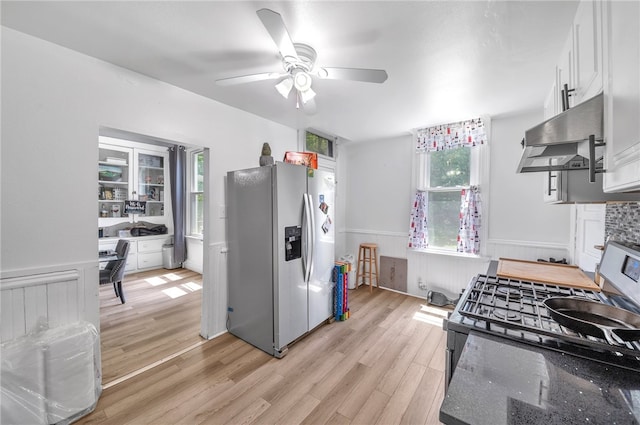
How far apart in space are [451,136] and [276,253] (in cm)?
266

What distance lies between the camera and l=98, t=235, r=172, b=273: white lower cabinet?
4394mm

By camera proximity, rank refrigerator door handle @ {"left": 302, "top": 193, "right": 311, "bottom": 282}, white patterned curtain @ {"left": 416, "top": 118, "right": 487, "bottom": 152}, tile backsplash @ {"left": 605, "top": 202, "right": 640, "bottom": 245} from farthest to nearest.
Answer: white patterned curtain @ {"left": 416, "top": 118, "right": 487, "bottom": 152}
refrigerator door handle @ {"left": 302, "top": 193, "right": 311, "bottom": 282}
tile backsplash @ {"left": 605, "top": 202, "right": 640, "bottom": 245}

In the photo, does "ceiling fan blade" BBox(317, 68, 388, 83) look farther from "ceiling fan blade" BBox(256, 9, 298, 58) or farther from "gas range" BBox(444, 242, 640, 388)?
"gas range" BBox(444, 242, 640, 388)

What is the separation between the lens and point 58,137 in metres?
1.66

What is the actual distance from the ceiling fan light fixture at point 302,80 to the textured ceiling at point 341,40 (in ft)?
0.61

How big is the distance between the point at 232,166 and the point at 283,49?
1546mm

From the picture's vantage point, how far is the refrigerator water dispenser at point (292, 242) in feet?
7.43

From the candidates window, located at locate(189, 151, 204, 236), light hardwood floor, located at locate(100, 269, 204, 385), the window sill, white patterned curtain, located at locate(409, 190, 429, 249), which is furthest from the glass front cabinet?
the window sill

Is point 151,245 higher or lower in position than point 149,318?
higher

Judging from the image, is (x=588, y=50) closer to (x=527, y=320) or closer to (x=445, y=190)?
(x=527, y=320)

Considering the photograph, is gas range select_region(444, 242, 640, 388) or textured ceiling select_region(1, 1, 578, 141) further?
textured ceiling select_region(1, 1, 578, 141)

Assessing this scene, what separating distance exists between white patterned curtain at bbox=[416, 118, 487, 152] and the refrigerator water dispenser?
2194 mm

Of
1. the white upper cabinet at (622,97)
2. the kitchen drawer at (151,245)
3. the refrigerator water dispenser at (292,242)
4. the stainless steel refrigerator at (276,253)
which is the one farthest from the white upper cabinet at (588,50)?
the kitchen drawer at (151,245)

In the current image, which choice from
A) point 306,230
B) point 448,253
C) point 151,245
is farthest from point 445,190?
point 151,245
